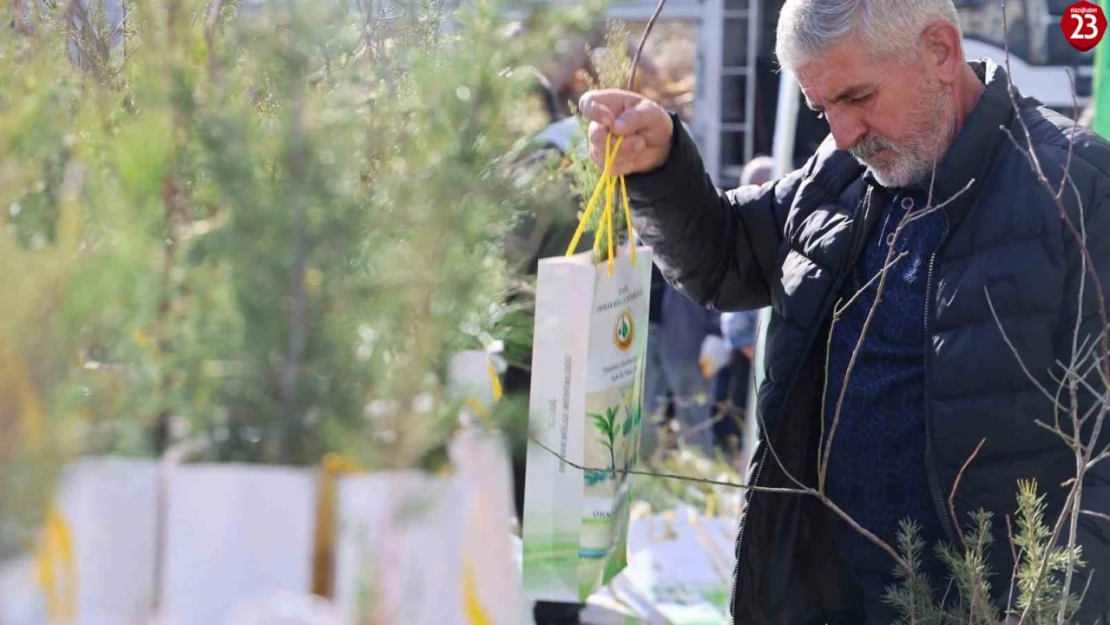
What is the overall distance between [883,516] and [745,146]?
522 centimetres

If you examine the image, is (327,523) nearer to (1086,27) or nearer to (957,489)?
(957,489)

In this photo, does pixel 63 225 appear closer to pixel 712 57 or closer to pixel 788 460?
pixel 788 460

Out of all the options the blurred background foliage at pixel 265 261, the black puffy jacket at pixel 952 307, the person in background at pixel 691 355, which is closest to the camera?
the blurred background foliage at pixel 265 261

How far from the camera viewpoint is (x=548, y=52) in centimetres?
85

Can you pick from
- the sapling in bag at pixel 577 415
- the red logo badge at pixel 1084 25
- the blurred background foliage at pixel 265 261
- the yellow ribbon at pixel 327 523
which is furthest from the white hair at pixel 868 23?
the red logo badge at pixel 1084 25

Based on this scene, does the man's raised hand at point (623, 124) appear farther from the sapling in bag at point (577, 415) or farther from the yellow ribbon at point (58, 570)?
the yellow ribbon at point (58, 570)

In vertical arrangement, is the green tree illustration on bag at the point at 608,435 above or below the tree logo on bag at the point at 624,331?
below

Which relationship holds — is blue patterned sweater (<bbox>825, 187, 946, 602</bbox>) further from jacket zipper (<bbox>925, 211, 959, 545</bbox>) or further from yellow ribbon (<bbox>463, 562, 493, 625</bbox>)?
yellow ribbon (<bbox>463, 562, 493, 625</bbox>)

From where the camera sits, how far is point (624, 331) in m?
1.65

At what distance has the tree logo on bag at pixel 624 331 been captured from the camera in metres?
1.62

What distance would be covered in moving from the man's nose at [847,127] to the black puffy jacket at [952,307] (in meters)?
0.12

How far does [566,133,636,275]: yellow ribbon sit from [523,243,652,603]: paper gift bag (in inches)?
1.0

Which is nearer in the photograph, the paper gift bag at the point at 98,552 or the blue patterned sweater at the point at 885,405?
the paper gift bag at the point at 98,552

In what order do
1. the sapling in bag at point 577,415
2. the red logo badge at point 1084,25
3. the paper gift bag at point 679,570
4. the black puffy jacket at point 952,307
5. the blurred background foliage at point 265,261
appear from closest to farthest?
1. the blurred background foliage at point 265,261
2. the sapling in bag at point 577,415
3. the black puffy jacket at point 952,307
4. the paper gift bag at point 679,570
5. the red logo badge at point 1084,25
